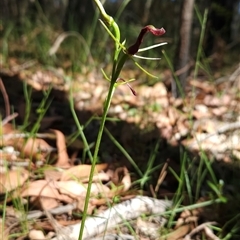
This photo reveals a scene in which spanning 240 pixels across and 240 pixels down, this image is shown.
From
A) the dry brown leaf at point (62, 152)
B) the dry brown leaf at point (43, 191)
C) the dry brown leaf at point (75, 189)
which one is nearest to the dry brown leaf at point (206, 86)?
the dry brown leaf at point (62, 152)

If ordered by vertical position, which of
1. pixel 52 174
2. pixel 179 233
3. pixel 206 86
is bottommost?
pixel 179 233

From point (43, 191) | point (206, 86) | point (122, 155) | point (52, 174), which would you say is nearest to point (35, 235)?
point (43, 191)

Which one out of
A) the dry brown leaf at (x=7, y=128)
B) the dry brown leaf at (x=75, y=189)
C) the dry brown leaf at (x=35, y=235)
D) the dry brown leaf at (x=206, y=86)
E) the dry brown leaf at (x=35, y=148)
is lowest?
the dry brown leaf at (x=35, y=235)

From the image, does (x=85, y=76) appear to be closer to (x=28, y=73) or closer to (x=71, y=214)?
(x=28, y=73)

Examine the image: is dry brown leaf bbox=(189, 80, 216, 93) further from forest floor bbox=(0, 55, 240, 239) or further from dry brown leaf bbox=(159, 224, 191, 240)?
dry brown leaf bbox=(159, 224, 191, 240)

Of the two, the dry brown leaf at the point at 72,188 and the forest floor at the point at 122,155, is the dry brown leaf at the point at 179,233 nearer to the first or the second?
the forest floor at the point at 122,155

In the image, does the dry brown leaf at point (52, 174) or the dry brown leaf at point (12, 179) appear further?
the dry brown leaf at point (52, 174)

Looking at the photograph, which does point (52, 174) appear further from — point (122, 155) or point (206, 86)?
point (206, 86)
